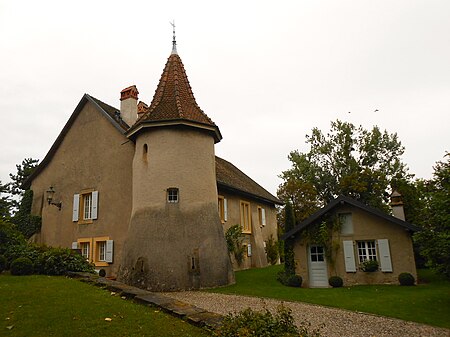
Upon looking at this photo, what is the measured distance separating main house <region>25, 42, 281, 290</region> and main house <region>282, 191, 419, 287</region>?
377 cm

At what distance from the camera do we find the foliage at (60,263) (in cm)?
1182

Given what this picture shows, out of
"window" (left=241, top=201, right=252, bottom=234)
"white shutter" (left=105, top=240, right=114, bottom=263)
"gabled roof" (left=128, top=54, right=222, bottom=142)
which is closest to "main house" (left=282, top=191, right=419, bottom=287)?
"window" (left=241, top=201, right=252, bottom=234)

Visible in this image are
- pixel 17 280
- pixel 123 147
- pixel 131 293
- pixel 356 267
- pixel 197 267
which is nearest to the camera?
pixel 131 293

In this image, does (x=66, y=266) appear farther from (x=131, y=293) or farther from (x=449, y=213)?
(x=449, y=213)

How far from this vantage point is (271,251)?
24.4 m

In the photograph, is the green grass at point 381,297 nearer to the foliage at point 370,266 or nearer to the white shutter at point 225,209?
the foliage at point 370,266

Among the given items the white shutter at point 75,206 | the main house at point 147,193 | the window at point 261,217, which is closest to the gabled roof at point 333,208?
the main house at point 147,193

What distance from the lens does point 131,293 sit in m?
8.71

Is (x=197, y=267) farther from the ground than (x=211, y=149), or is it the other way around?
(x=211, y=149)

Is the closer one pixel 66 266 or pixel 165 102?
pixel 66 266

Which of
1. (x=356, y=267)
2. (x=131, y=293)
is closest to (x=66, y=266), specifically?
(x=131, y=293)

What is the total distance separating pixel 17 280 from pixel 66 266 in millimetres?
1683

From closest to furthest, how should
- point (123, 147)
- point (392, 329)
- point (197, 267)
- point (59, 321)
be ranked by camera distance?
1. point (59, 321)
2. point (392, 329)
3. point (197, 267)
4. point (123, 147)

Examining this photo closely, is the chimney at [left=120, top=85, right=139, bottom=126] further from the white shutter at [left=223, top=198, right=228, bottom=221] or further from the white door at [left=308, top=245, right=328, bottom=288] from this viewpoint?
the white door at [left=308, top=245, right=328, bottom=288]
